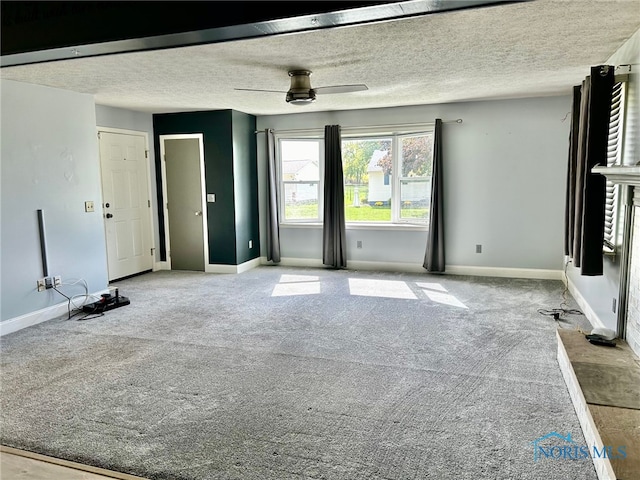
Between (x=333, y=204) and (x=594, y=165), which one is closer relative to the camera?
(x=594, y=165)

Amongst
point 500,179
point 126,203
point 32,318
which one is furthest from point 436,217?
point 32,318

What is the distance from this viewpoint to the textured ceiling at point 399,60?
271 centimetres

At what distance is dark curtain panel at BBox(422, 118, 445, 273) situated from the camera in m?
5.91

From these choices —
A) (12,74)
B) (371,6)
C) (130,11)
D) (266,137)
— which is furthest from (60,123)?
(371,6)

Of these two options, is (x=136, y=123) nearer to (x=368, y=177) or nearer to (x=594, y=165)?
(x=368, y=177)

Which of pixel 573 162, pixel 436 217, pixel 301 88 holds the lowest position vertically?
pixel 436 217

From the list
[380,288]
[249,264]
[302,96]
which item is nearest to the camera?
[302,96]

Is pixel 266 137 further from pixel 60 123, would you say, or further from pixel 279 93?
pixel 60 123

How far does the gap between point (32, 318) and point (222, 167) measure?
313 centimetres

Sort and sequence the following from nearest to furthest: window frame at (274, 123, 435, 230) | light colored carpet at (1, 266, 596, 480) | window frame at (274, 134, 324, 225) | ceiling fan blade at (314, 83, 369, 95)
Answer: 1. light colored carpet at (1, 266, 596, 480)
2. ceiling fan blade at (314, 83, 369, 95)
3. window frame at (274, 123, 435, 230)
4. window frame at (274, 134, 324, 225)

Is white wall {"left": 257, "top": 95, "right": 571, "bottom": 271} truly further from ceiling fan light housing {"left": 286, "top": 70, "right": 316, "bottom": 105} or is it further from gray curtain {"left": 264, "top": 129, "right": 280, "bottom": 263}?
ceiling fan light housing {"left": 286, "top": 70, "right": 316, "bottom": 105}

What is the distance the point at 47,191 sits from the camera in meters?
4.40

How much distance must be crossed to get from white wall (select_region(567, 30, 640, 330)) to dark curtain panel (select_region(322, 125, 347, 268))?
334 cm

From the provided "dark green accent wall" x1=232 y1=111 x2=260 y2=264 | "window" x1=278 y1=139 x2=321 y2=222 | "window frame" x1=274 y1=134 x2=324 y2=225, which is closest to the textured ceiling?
"dark green accent wall" x1=232 y1=111 x2=260 y2=264
